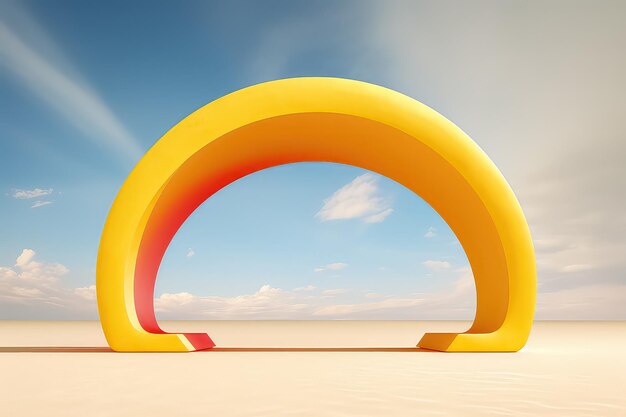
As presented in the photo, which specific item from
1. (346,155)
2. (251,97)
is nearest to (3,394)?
(251,97)

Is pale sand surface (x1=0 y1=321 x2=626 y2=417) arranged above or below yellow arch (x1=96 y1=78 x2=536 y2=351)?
below

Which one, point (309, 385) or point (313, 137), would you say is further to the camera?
point (313, 137)

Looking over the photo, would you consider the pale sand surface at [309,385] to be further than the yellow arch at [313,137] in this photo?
No

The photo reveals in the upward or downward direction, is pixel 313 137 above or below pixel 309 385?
above

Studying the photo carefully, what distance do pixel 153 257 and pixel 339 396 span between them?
577cm

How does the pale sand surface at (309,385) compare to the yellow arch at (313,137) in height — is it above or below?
below

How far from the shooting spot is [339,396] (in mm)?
4793

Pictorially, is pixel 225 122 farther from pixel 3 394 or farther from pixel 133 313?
pixel 3 394

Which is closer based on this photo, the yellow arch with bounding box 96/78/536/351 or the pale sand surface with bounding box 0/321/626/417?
the pale sand surface with bounding box 0/321/626/417

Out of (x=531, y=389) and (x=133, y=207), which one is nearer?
(x=531, y=389)

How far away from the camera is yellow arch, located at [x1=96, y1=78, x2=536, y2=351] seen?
28.4ft

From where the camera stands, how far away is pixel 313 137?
9625 millimetres

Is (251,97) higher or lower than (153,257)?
higher

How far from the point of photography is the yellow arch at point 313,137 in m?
8.66
